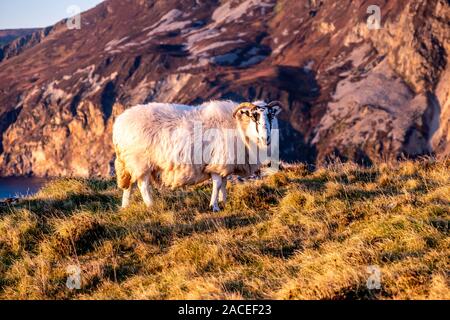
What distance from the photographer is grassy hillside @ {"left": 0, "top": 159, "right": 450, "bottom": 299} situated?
7527 mm

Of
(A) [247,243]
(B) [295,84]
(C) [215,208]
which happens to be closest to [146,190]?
Result: (C) [215,208]

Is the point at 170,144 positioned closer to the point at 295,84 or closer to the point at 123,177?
the point at 123,177

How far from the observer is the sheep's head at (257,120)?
12.0 m

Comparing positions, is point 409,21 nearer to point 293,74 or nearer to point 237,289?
point 293,74

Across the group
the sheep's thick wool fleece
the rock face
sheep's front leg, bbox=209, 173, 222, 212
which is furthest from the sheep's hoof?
the rock face

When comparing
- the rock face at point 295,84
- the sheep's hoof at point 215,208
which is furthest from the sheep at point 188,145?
the rock face at point 295,84

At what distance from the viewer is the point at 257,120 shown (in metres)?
12.1

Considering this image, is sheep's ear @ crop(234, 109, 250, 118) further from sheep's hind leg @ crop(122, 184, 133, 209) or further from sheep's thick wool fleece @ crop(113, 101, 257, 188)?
sheep's hind leg @ crop(122, 184, 133, 209)

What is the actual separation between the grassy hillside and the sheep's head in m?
1.11

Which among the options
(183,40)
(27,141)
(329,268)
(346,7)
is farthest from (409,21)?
(329,268)

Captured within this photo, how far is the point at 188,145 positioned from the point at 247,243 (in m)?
3.73
